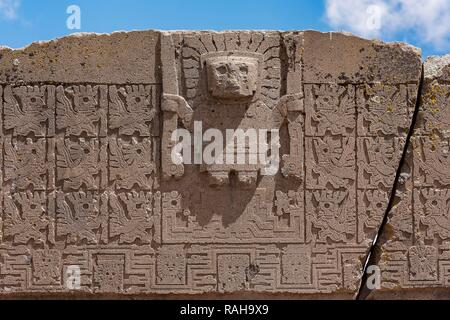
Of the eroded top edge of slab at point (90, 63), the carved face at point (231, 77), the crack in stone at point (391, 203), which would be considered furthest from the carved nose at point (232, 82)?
the crack in stone at point (391, 203)

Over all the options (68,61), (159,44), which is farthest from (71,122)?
(159,44)

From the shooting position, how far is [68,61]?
6.49m

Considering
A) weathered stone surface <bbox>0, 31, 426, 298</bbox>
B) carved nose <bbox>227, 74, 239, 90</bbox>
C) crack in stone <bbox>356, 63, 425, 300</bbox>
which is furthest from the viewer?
crack in stone <bbox>356, 63, 425, 300</bbox>

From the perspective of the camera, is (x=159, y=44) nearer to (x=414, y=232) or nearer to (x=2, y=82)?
(x=2, y=82)

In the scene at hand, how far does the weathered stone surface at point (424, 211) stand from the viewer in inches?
258

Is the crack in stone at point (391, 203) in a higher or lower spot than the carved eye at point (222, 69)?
lower

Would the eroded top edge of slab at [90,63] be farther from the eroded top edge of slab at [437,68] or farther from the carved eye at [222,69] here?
the eroded top edge of slab at [437,68]

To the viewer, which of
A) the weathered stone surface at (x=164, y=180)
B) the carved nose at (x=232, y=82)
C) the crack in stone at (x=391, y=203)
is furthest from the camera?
the crack in stone at (x=391, y=203)

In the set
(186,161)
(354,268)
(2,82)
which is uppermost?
(2,82)

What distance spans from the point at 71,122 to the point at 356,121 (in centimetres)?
219

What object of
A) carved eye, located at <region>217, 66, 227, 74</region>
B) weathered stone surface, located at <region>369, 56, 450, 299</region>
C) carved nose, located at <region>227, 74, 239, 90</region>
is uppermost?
carved eye, located at <region>217, 66, 227, 74</region>

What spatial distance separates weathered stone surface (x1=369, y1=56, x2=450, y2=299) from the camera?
6543 millimetres

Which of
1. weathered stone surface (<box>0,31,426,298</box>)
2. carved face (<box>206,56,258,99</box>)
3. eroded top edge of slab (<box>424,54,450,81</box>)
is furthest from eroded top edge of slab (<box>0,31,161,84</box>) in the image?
eroded top edge of slab (<box>424,54,450,81</box>)

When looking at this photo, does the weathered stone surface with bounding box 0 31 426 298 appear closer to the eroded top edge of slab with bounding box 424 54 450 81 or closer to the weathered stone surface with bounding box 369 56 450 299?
the weathered stone surface with bounding box 369 56 450 299
